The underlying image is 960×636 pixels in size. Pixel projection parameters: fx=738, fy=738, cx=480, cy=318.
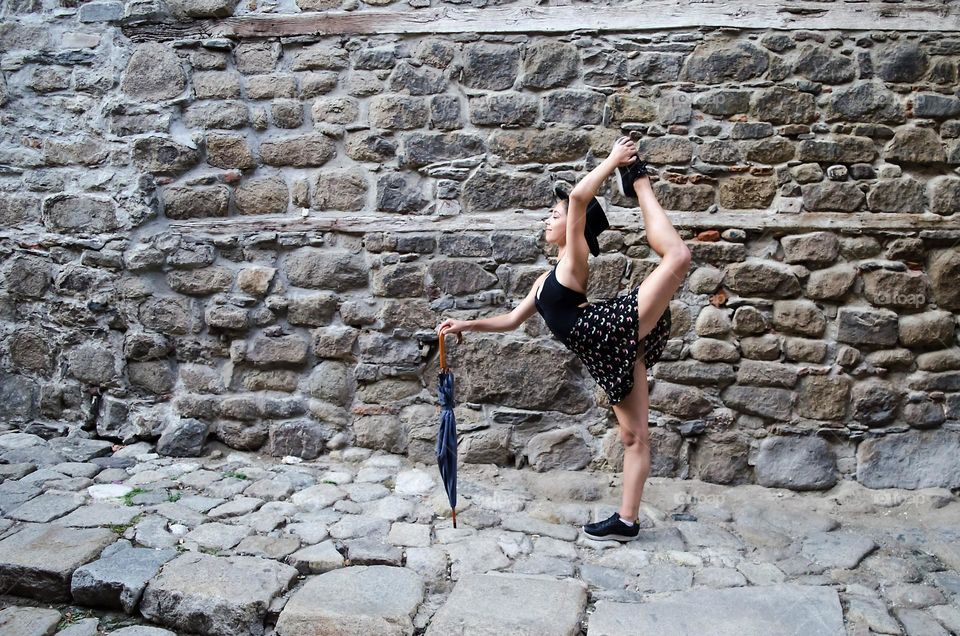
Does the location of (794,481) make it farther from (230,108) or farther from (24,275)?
(24,275)

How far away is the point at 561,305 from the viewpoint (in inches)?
114

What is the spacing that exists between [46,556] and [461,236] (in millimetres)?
2321

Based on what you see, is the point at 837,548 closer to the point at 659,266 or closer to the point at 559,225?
the point at 659,266

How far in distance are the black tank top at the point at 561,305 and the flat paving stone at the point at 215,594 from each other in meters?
1.36

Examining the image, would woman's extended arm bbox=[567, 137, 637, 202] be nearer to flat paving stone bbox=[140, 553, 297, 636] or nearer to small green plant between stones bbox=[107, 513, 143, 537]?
flat paving stone bbox=[140, 553, 297, 636]

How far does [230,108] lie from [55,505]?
2222mm

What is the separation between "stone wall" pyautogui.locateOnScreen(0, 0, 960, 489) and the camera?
3666 mm

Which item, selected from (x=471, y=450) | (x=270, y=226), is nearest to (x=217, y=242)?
(x=270, y=226)

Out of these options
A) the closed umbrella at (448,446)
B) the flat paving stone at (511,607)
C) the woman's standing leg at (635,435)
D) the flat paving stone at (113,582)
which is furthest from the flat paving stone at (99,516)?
the woman's standing leg at (635,435)

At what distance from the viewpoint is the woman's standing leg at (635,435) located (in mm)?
2934

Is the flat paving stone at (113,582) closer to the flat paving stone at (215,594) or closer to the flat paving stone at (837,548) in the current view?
the flat paving stone at (215,594)

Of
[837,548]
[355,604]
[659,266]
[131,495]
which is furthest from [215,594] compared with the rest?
[837,548]

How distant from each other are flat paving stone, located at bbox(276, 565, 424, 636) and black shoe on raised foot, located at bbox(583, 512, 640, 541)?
2.61 ft

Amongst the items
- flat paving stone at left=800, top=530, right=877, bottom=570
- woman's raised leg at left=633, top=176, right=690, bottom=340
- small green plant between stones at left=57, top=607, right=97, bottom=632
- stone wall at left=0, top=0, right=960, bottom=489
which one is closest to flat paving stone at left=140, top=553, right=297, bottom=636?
small green plant between stones at left=57, top=607, right=97, bottom=632
